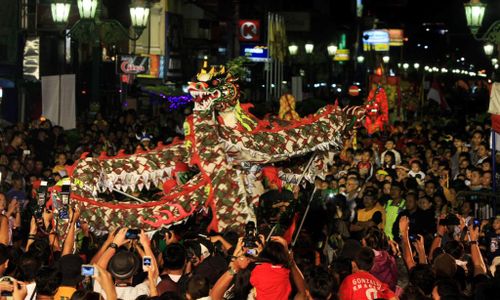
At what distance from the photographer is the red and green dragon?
701 inches

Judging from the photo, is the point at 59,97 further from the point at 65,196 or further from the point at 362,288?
the point at 362,288

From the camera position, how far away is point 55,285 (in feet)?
33.9

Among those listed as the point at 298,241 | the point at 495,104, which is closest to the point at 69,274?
the point at 298,241

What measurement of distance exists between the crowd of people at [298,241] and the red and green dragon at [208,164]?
1.18ft

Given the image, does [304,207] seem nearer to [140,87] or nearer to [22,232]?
[22,232]

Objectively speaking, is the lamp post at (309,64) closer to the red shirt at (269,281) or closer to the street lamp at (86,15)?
the street lamp at (86,15)

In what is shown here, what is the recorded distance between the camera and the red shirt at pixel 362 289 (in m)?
11.2

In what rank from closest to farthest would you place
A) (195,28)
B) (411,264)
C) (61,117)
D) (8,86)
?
(411,264) → (61,117) → (8,86) → (195,28)

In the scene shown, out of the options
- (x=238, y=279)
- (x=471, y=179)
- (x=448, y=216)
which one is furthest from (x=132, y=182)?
(x=238, y=279)

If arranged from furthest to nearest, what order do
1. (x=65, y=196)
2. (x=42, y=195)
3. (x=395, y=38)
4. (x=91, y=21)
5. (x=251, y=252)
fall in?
(x=395, y=38) < (x=91, y=21) < (x=65, y=196) < (x=42, y=195) < (x=251, y=252)

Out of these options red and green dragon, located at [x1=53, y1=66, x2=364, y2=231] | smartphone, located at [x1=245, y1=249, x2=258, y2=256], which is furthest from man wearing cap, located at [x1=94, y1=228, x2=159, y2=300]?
red and green dragon, located at [x1=53, y1=66, x2=364, y2=231]

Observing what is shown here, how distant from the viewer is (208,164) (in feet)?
60.2

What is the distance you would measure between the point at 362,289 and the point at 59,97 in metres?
17.6

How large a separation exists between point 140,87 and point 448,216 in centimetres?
3749
